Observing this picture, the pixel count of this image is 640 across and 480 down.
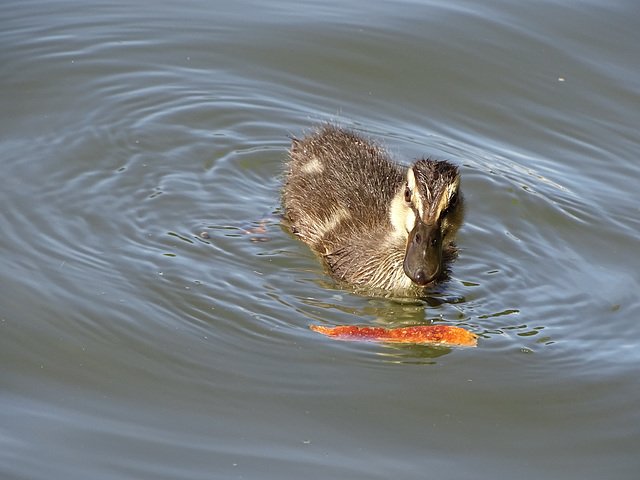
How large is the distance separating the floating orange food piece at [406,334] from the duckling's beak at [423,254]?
27 centimetres

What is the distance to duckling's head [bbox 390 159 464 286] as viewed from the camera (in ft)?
17.8

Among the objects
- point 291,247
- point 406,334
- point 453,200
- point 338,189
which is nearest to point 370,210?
point 338,189

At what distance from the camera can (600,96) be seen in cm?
820

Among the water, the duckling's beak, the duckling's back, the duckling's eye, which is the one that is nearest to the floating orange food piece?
the water

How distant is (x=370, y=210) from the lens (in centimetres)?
618

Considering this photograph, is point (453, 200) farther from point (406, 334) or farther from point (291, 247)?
point (291, 247)

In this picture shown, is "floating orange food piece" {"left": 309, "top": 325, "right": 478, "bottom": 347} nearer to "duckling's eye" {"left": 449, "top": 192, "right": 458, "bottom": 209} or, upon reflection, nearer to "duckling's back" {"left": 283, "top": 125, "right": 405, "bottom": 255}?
"duckling's eye" {"left": 449, "top": 192, "right": 458, "bottom": 209}

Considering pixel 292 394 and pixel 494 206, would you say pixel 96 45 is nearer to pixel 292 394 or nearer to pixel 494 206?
pixel 494 206

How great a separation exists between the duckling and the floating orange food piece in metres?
0.27

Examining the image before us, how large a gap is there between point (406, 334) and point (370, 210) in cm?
111

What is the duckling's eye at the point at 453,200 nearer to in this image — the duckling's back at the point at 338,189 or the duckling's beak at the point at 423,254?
the duckling's beak at the point at 423,254

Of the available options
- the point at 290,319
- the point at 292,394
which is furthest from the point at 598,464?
the point at 290,319

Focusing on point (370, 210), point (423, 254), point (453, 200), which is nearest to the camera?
point (423, 254)

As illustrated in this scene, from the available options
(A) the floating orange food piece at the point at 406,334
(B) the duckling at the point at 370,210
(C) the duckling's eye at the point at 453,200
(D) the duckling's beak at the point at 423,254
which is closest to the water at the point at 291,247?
(A) the floating orange food piece at the point at 406,334
